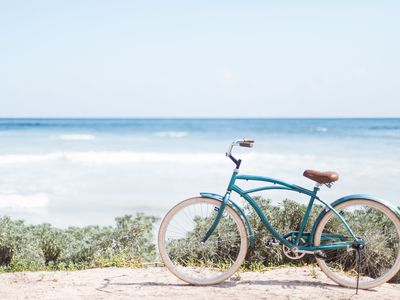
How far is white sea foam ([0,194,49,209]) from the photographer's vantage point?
11.3m

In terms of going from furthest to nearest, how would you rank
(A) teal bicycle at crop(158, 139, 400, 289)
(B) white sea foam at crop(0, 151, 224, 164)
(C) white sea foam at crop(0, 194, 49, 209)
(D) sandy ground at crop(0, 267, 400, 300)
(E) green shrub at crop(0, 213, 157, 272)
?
(B) white sea foam at crop(0, 151, 224, 164)
(C) white sea foam at crop(0, 194, 49, 209)
(E) green shrub at crop(0, 213, 157, 272)
(A) teal bicycle at crop(158, 139, 400, 289)
(D) sandy ground at crop(0, 267, 400, 300)

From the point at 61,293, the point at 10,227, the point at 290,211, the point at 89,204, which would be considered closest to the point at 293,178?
the point at 89,204

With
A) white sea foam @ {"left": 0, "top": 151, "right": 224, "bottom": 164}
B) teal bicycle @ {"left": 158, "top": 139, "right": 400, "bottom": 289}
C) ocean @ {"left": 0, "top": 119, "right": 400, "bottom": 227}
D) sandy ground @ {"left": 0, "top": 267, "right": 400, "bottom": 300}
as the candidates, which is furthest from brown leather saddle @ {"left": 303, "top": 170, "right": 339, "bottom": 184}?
white sea foam @ {"left": 0, "top": 151, "right": 224, "bottom": 164}

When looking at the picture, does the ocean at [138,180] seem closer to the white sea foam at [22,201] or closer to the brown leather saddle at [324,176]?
the white sea foam at [22,201]

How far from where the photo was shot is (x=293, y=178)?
15.0 m

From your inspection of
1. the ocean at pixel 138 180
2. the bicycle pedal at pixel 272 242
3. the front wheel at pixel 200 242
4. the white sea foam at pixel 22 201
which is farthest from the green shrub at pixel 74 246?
the white sea foam at pixel 22 201

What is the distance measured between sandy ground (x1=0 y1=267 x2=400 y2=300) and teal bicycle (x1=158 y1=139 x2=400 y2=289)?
0.46ft

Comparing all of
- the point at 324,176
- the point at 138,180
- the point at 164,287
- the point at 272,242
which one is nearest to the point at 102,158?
the point at 138,180

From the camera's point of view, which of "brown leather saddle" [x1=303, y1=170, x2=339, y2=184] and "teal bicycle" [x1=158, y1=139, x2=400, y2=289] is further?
"teal bicycle" [x1=158, y1=139, x2=400, y2=289]

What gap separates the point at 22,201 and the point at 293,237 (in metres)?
8.10

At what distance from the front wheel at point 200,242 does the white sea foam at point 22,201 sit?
5.88 meters

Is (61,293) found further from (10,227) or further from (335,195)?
(335,195)

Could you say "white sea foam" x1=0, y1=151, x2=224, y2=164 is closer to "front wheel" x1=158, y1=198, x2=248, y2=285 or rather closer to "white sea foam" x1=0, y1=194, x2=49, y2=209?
"white sea foam" x1=0, y1=194, x2=49, y2=209

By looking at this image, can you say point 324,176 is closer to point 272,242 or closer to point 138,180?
point 272,242
